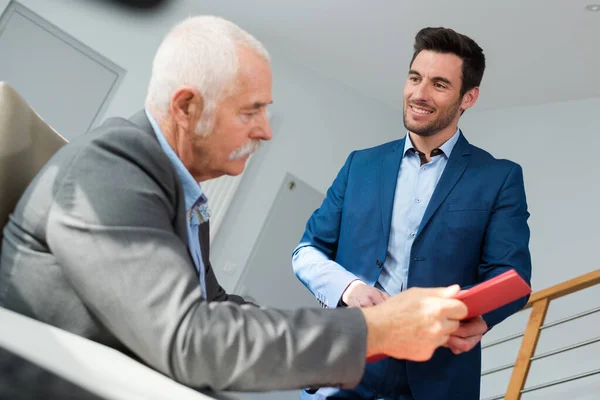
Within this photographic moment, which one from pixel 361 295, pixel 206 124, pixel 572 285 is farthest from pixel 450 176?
pixel 572 285

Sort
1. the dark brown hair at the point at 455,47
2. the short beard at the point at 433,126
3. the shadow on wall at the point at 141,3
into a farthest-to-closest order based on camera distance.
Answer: the shadow on wall at the point at 141,3 → the dark brown hair at the point at 455,47 → the short beard at the point at 433,126

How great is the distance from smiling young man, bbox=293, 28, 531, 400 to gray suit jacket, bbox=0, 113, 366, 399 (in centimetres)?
79

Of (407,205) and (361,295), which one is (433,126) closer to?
(407,205)

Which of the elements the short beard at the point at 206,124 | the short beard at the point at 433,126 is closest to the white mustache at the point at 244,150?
the short beard at the point at 206,124

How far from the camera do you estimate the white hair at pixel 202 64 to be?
4.32ft

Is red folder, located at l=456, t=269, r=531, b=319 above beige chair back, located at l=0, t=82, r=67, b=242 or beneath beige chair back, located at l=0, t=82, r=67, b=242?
above

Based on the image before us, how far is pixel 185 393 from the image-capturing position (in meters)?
→ 0.91

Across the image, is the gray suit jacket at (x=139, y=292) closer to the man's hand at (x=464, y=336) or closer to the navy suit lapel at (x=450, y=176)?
the man's hand at (x=464, y=336)

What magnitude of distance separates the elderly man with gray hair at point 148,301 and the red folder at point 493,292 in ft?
0.31

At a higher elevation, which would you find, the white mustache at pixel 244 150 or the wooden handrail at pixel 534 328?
the white mustache at pixel 244 150

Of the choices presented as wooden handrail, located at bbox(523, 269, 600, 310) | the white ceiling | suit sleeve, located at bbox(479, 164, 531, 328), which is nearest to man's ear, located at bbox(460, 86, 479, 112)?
suit sleeve, located at bbox(479, 164, 531, 328)

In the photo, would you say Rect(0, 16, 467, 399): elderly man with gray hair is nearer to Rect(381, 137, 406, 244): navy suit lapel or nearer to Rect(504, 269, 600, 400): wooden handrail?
Rect(381, 137, 406, 244): navy suit lapel

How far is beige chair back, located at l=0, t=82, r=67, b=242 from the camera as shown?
1.28 m

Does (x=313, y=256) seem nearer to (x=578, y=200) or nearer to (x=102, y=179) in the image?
(x=102, y=179)
